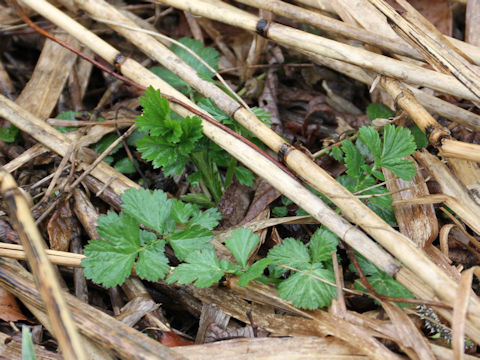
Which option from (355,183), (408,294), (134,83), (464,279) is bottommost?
(408,294)

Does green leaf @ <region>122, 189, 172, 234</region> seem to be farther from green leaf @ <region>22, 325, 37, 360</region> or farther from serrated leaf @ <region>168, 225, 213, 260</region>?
green leaf @ <region>22, 325, 37, 360</region>

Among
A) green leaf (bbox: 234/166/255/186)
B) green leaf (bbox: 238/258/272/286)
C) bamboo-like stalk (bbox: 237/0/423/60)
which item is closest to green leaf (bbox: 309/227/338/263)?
green leaf (bbox: 238/258/272/286)

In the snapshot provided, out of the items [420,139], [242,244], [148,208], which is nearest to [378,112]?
[420,139]

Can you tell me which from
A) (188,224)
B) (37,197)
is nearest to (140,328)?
(188,224)

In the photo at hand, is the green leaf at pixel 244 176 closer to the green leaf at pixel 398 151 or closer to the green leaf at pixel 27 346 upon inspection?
the green leaf at pixel 398 151

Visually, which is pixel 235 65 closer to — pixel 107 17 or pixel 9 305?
pixel 107 17

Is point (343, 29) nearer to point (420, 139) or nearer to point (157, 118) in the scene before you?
point (420, 139)
